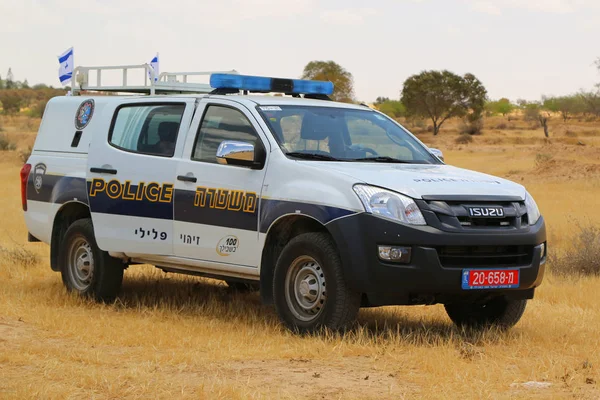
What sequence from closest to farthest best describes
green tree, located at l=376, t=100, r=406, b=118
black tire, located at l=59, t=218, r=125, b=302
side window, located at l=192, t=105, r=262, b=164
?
side window, located at l=192, t=105, r=262, b=164 < black tire, located at l=59, t=218, r=125, b=302 < green tree, located at l=376, t=100, r=406, b=118

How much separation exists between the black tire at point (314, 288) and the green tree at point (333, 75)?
4864 cm

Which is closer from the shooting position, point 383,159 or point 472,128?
point 383,159

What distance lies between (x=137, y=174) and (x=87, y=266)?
124 centimetres

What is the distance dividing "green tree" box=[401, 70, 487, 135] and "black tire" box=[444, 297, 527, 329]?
57362mm

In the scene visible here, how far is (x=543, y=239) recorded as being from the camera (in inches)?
319

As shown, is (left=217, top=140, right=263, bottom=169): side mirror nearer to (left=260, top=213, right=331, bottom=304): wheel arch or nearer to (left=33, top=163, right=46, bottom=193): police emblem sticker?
(left=260, top=213, right=331, bottom=304): wheel arch

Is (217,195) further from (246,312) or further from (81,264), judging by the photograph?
(81,264)

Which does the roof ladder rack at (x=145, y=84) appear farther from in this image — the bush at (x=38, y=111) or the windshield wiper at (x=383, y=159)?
the bush at (x=38, y=111)

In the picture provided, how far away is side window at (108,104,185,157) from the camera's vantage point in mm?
9188

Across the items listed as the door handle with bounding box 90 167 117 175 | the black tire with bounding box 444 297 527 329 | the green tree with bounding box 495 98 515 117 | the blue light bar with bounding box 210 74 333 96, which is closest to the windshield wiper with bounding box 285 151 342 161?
the blue light bar with bounding box 210 74 333 96

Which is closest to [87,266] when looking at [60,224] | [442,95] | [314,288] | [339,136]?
[60,224]

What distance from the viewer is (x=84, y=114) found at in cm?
1028

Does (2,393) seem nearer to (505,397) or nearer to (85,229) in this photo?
(505,397)

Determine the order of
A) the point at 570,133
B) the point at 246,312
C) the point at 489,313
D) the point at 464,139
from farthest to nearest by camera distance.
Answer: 1. the point at 570,133
2. the point at 464,139
3. the point at 246,312
4. the point at 489,313
